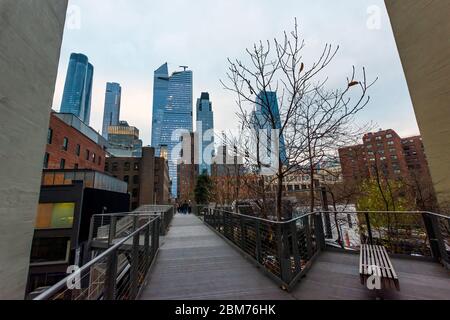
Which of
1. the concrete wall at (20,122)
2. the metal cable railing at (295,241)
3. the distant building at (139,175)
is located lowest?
the metal cable railing at (295,241)

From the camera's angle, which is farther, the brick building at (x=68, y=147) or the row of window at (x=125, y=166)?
the row of window at (x=125, y=166)

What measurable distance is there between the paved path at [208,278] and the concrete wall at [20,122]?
187 centimetres

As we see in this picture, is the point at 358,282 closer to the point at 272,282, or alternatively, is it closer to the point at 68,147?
the point at 272,282

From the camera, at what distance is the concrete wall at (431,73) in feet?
19.8

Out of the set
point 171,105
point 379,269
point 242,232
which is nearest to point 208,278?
point 242,232

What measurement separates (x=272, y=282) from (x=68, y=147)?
110 ft

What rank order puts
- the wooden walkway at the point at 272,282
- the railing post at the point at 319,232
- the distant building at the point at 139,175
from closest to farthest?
the wooden walkway at the point at 272,282
the railing post at the point at 319,232
the distant building at the point at 139,175

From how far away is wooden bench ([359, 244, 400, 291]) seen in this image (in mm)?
2557

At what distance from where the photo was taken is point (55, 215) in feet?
60.7

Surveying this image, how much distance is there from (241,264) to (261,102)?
4.00 meters

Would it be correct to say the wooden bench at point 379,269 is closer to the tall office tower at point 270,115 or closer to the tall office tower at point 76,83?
the tall office tower at point 270,115

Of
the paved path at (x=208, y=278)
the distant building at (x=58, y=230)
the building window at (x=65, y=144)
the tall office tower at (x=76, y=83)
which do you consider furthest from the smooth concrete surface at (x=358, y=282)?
the tall office tower at (x=76, y=83)

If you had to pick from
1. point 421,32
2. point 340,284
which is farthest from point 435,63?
point 340,284
